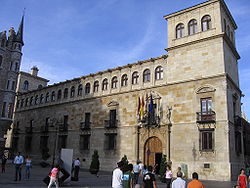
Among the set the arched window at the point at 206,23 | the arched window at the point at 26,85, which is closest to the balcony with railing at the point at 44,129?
the arched window at the point at 26,85

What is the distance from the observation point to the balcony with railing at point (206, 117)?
76.7 feet

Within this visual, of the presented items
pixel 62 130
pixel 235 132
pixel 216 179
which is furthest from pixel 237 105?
pixel 62 130

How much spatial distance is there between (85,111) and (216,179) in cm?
1987

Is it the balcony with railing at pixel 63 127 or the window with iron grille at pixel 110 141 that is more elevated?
the balcony with railing at pixel 63 127

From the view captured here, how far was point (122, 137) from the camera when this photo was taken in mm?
29938

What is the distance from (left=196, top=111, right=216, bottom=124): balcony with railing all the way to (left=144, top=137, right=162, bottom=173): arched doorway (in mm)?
5134

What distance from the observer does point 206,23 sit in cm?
2639

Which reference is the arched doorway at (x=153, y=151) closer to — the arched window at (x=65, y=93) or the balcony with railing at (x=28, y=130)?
the arched window at (x=65, y=93)

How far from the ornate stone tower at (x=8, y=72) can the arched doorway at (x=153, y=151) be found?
59.0ft

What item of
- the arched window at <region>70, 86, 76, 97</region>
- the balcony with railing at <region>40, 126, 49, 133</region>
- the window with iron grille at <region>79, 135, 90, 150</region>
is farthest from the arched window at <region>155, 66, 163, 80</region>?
the balcony with railing at <region>40, 126, 49, 133</region>

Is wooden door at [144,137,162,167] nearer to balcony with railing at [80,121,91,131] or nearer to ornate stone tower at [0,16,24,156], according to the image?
balcony with railing at [80,121,91,131]

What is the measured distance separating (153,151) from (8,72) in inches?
848

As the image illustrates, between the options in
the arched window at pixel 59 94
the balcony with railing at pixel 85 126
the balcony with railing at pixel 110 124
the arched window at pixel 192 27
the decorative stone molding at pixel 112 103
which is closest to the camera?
the arched window at pixel 192 27

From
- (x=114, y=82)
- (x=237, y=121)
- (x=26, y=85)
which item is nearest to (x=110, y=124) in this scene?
(x=114, y=82)
